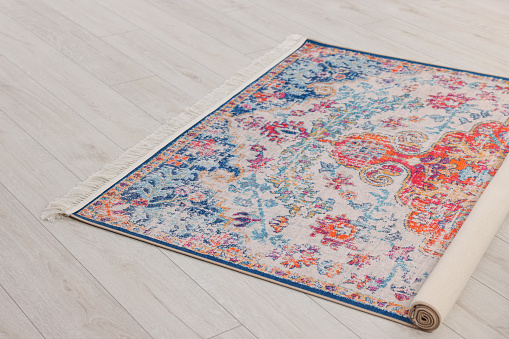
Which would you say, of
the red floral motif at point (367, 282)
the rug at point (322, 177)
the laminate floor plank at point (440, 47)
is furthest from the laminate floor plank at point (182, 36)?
the red floral motif at point (367, 282)

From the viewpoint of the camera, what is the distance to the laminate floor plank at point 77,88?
240cm

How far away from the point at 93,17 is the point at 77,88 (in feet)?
2.69

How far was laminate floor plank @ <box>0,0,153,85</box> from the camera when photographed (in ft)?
9.21

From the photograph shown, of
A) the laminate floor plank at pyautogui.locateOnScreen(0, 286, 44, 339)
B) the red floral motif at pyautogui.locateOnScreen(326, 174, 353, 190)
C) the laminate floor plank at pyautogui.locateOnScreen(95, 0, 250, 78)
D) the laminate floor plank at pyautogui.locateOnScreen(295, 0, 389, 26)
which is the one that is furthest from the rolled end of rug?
the laminate floor plank at pyautogui.locateOnScreen(295, 0, 389, 26)

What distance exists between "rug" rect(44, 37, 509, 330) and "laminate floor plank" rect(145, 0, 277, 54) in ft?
1.06

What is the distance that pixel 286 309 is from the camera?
1.60 metres

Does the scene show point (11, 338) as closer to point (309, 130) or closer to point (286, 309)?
point (286, 309)

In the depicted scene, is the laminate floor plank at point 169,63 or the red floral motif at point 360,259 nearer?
the red floral motif at point 360,259

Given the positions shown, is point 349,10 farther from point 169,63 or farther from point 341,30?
point 169,63

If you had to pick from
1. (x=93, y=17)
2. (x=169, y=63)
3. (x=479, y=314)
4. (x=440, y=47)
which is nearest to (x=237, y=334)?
(x=479, y=314)

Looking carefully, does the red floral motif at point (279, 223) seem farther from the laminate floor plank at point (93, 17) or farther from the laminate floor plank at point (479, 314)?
the laminate floor plank at point (93, 17)

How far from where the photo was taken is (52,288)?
165 centimetres

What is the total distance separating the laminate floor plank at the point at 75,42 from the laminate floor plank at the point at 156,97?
7cm

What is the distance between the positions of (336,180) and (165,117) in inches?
29.5
